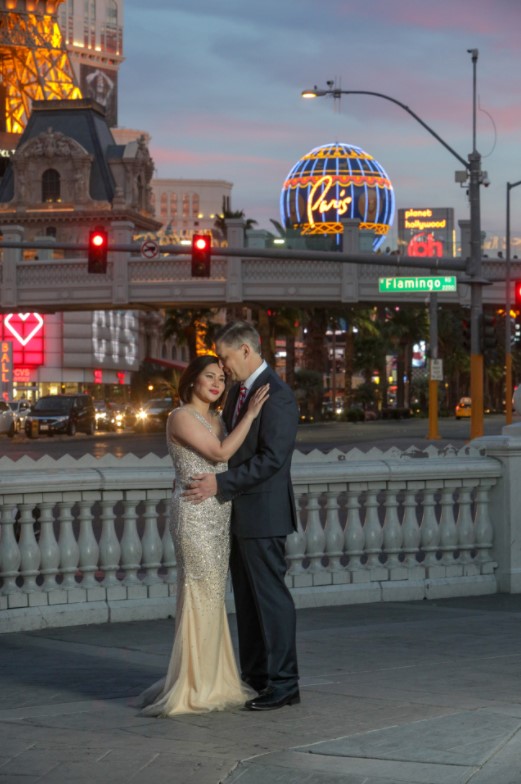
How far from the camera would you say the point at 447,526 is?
11.6m

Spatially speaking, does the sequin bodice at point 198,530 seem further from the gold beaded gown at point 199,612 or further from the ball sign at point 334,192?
the ball sign at point 334,192

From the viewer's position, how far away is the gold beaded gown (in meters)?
7.02

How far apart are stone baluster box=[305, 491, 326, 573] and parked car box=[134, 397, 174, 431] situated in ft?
164

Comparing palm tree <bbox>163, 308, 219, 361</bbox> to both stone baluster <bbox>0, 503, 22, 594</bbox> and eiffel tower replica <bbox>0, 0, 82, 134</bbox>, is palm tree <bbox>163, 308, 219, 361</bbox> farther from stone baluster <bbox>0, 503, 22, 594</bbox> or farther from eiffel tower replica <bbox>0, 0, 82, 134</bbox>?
stone baluster <bbox>0, 503, 22, 594</bbox>

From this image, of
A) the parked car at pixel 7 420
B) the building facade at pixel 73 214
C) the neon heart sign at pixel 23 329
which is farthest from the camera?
the building facade at pixel 73 214

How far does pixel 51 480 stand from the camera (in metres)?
9.84

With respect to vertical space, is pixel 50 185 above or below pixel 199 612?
above

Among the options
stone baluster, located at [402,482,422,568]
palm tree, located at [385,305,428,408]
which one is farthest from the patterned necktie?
palm tree, located at [385,305,428,408]

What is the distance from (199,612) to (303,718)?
0.71 meters

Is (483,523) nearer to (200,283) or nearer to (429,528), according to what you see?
(429,528)

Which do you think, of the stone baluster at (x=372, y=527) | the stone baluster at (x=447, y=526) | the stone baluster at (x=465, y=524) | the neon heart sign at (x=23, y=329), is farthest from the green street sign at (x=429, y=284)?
the neon heart sign at (x=23, y=329)

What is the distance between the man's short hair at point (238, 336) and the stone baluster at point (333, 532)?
3.82m

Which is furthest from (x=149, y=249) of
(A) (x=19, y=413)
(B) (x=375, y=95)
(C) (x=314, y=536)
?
(C) (x=314, y=536)

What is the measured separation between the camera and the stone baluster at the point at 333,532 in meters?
10.9
